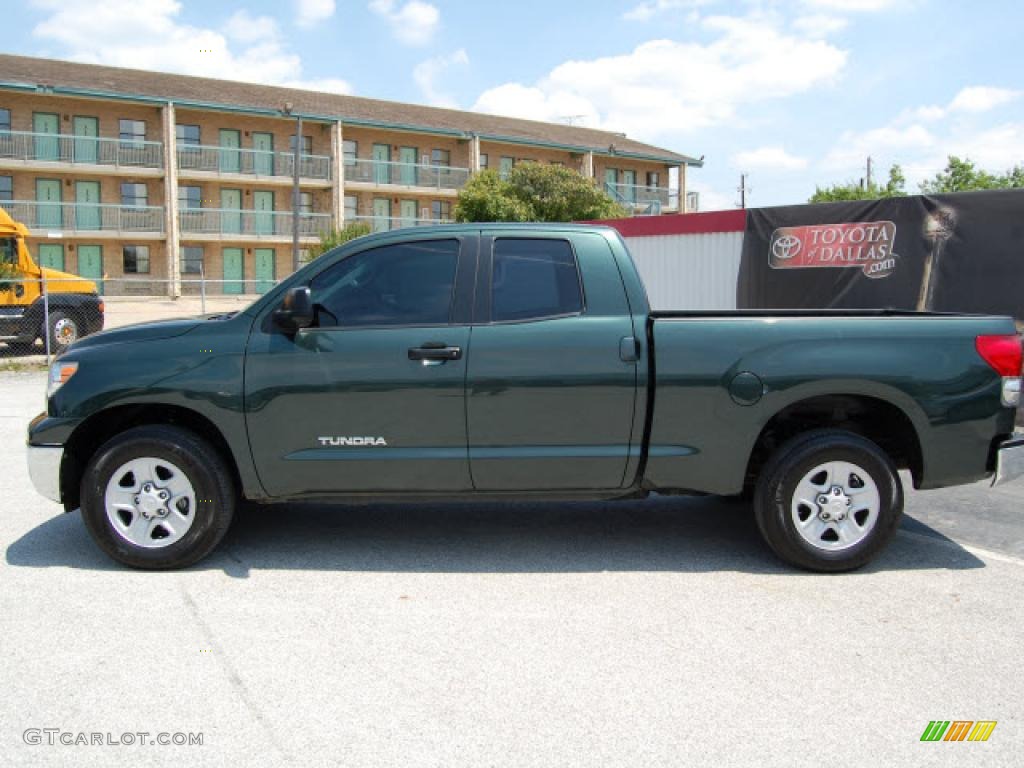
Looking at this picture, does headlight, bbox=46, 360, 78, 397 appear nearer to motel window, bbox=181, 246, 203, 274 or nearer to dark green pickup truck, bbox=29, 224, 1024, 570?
dark green pickup truck, bbox=29, 224, 1024, 570

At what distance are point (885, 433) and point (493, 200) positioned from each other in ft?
115

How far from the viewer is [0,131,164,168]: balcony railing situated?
37031 mm

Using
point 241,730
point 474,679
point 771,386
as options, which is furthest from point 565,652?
point 771,386

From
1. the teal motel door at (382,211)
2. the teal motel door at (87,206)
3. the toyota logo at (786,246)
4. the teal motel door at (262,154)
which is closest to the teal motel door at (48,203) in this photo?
the teal motel door at (87,206)

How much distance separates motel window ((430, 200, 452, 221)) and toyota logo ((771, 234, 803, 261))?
36.3 m

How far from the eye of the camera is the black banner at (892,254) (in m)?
10.1

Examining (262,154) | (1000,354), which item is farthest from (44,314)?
(262,154)

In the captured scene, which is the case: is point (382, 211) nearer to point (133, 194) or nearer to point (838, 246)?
point (133, 194)

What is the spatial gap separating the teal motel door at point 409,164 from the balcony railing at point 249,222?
470 centimetres

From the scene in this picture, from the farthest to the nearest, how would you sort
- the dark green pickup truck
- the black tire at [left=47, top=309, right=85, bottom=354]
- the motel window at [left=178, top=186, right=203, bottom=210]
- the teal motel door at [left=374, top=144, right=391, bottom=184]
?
the teal motel door at [left=374, top=144, right=391, bottom=184] < the motel window at [left=178, top=186, right=203, bottom=210] < the black tire at [left=47, top=309, right=85, bottom=354] < the dark green pickup truck

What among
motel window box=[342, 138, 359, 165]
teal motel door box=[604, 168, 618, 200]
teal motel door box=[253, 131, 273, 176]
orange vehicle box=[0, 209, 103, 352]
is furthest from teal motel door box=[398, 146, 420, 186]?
orange vehicle box=[0, 209, 103, 352]

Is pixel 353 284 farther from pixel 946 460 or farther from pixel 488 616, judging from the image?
pixel 946 460

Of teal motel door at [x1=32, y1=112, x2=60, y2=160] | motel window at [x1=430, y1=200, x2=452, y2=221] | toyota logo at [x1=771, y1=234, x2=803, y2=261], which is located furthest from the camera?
motel window at [x1=430, y1=200, x2=452, y2=221]

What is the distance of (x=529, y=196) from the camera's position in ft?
131
